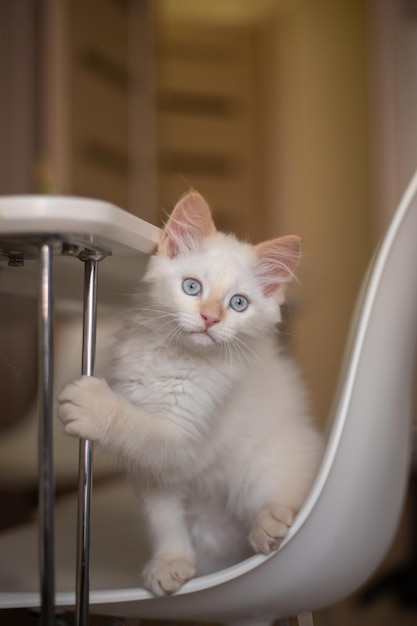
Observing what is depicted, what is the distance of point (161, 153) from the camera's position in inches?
167

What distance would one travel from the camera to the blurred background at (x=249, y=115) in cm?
343

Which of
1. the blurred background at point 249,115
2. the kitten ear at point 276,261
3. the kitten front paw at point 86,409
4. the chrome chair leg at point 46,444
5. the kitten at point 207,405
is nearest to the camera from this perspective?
the chrome chair leg at point 46,444

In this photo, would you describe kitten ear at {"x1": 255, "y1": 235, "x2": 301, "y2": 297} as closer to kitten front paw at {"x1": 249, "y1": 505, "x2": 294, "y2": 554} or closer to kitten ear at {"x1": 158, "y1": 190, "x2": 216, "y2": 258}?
kitten ear at {"x1": 158, "y1": 190, "x2": 216, "y2": 258}

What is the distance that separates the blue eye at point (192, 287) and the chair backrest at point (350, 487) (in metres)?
0.24

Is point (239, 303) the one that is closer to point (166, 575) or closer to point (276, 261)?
point (276, 261)

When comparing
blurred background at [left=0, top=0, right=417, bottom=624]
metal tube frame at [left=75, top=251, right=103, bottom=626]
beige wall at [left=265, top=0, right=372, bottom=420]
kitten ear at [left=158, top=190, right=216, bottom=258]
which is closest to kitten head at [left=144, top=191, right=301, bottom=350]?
kitten ear at [left=158, top=190, right=216, bottom=258]

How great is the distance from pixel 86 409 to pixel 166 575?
241mm

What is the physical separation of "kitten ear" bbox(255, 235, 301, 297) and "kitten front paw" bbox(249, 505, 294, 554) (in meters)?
0.35

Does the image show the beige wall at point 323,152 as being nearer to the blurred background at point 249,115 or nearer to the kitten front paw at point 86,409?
the blurred background at point 249,115

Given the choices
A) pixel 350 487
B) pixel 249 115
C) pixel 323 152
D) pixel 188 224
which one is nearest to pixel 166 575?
pixel 350 487

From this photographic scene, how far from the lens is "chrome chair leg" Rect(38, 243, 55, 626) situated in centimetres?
68

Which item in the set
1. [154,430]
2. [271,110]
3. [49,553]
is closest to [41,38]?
[271,110]

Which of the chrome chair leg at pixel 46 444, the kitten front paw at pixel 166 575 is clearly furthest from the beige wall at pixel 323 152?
the chrome chair leg at pixel 46 444

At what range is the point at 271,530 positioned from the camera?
2.96 ft
